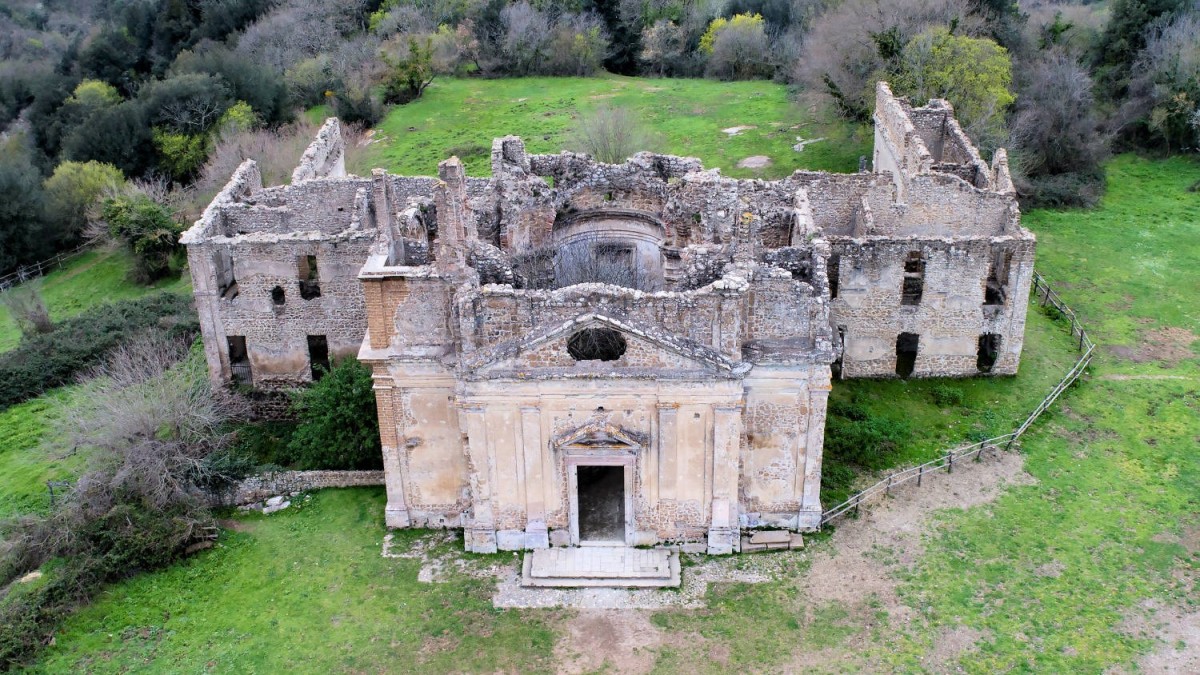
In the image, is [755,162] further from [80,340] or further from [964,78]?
[80,340]

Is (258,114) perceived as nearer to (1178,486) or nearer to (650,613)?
(650,613)

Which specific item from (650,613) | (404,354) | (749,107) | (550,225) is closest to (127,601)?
(404,354)

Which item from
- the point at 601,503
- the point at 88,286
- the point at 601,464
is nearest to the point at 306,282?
the point at 601,503

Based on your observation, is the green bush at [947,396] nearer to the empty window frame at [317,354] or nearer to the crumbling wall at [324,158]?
the empty window frame at [317,354]

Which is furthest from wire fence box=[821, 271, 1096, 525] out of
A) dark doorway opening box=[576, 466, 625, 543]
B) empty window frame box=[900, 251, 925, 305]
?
dark doorway opening box=[576, 466, 625, 543]

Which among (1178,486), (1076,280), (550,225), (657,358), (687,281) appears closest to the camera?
(657,358)

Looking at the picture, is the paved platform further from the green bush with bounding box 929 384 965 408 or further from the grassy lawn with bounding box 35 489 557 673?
the green bush with bounding box 929 384 965 408
